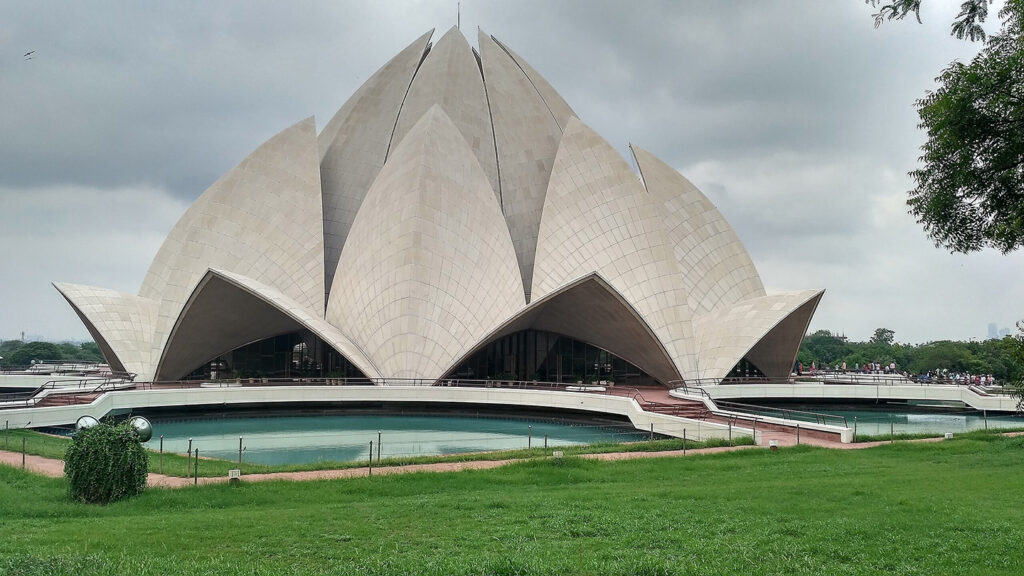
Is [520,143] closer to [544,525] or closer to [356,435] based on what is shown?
[356,435]

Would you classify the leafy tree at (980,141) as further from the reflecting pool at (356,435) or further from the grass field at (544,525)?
the reflecting pool at (356,435)

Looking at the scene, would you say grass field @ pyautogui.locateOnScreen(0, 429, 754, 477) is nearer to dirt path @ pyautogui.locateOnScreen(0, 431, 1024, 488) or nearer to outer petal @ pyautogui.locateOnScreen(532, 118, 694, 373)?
dirt path @ pyautogui.locateOnScreen(0, 431, 1024, 488)

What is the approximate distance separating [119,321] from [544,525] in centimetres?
2967

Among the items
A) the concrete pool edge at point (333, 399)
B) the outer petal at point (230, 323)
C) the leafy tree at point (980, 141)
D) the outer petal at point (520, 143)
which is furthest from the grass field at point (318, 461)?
the outer petal at point (520, 143)

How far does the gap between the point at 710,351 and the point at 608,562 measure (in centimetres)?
2547

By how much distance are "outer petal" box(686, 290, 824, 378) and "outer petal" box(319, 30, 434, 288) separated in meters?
18.4

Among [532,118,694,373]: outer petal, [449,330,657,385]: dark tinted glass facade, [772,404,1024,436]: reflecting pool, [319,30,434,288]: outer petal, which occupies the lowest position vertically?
[772,404,1024,436]: reflecting pool

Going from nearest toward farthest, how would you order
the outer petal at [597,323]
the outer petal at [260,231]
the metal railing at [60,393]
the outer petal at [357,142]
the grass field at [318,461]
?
the grass field at [318,461] < the metal railing at [60,393] < the outer petal at [597,323] < the outer petal at [260,231] < the outer petal at [357,142]

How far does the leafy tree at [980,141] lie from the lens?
673 centimetres

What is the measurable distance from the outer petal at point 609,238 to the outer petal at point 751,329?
1382 mm

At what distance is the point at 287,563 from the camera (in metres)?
5.58

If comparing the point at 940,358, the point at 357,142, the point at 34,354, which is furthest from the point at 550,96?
the point at 34,354

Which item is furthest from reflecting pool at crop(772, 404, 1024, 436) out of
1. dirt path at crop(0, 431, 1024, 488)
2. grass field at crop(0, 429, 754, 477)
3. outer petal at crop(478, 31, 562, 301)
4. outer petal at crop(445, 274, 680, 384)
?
outer petal at crop(478, 31, 562, 301)

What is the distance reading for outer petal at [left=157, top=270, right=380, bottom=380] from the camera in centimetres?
2752
